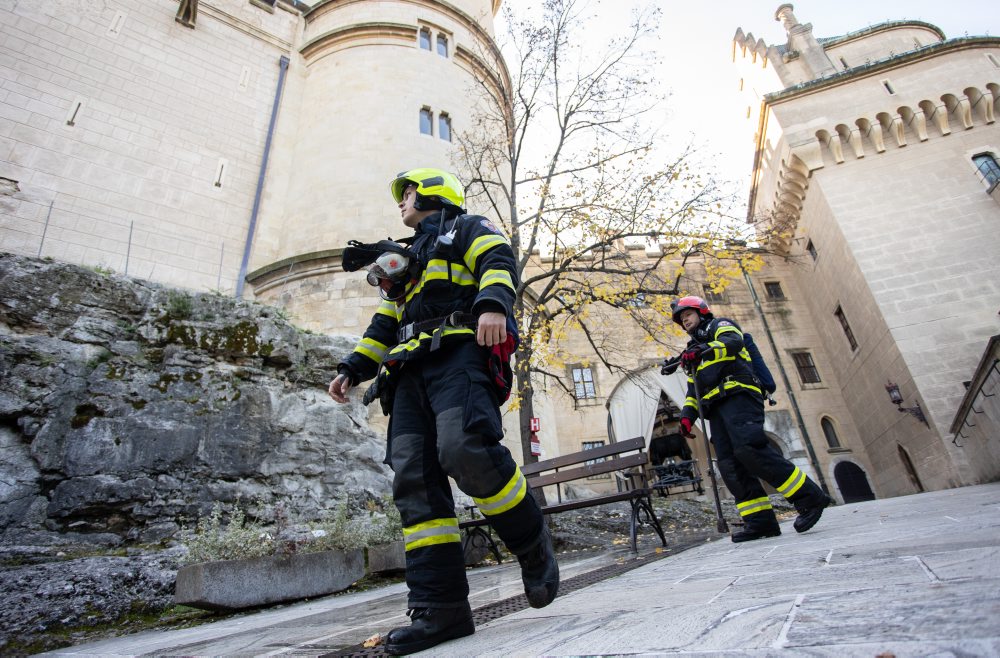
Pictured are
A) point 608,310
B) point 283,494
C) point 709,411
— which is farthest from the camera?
point 608,310

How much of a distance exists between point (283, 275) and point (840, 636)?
486 inches

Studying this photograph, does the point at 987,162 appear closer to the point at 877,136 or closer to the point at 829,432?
the point at 877,136


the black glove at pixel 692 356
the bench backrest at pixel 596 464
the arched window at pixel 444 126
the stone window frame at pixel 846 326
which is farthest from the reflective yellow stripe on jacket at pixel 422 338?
the stone window frame at pixel 846 326

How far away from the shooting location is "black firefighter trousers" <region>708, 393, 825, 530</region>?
12.9 ft

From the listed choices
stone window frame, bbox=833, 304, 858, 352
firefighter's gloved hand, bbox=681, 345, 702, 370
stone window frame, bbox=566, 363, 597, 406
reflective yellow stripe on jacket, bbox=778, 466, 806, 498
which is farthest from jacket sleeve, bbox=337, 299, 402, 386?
stone window frame, bbox=833, 304, 858, 352

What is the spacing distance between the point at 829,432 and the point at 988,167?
10593mm

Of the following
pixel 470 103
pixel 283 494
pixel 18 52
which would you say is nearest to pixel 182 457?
pixel 283 494

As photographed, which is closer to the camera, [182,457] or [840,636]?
[840,636]

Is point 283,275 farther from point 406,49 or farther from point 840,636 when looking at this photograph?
point 840,636

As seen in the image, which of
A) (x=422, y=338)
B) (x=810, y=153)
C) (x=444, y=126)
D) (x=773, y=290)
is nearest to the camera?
(x=422, y=338)

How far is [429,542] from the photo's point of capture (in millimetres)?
1941

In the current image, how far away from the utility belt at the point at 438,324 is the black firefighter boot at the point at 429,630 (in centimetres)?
101

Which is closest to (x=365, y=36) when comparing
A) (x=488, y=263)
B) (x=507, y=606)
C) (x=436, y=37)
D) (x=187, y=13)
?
(x=436, y=37)

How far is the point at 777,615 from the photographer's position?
3.38 ft
